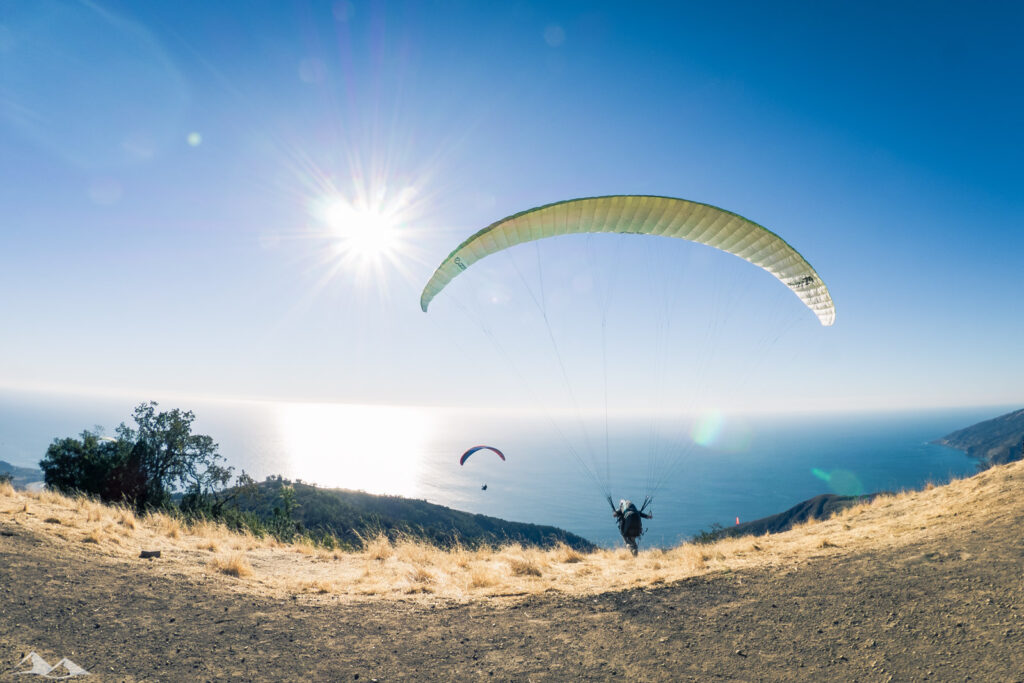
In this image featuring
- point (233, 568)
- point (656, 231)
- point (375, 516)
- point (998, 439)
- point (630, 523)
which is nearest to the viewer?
point (233, 568)

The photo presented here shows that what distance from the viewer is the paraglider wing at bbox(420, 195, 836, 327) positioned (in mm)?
10188

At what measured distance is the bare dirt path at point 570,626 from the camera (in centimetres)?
404

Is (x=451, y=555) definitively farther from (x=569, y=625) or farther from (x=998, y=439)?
(x=998, y=439)

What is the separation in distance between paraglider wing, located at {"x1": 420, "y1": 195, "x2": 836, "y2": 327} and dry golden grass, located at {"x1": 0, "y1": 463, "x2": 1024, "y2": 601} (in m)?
5.65

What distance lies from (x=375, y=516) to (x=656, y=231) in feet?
142

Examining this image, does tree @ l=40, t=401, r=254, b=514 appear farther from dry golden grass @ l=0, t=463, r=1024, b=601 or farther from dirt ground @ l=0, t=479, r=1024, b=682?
dirt ground @ l=0, t=479, r=1024, b=682

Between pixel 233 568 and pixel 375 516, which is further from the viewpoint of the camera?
pixel 375 516

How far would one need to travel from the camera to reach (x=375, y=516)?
1735 inches

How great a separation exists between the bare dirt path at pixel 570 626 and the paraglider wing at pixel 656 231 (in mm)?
6994

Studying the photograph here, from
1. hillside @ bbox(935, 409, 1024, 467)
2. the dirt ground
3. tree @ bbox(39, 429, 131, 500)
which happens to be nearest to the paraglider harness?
the dirt ground

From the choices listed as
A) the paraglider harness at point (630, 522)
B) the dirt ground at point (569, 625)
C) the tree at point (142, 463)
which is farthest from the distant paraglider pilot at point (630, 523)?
the tree at point (142, 463)

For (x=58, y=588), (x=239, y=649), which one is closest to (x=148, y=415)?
(x=58, y=588)

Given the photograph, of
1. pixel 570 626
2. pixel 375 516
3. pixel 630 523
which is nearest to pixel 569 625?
pixel 570 626

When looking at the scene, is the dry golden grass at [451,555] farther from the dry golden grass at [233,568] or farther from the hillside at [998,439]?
the hillside at [998,439]
